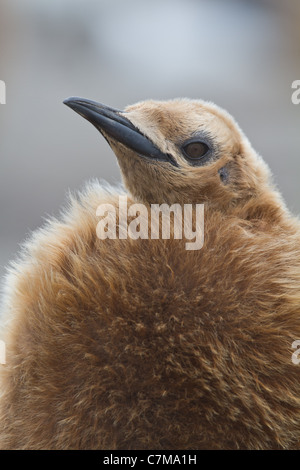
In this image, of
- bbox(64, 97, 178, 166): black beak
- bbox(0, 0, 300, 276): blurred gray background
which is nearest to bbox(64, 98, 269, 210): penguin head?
bbox(64, 97, 178, 166): black beak

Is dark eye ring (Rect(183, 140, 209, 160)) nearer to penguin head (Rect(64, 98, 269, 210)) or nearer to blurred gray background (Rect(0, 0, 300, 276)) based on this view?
penguin head (Rect(64, 98, 269, 210))

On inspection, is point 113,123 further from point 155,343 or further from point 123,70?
point 123,70

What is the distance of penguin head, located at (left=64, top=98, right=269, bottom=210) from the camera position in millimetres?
492

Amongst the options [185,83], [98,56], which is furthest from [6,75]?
[185,83]

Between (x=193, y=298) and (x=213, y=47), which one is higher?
(x=213, y=47)

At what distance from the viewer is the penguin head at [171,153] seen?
1.61ft

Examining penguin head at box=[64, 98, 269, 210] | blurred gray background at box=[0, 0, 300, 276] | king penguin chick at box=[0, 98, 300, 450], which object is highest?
blurred gray background at box=[0, 0, 300, 276]

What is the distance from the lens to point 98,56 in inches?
65.6

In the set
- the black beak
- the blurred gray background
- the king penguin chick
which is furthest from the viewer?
the blurred gray background

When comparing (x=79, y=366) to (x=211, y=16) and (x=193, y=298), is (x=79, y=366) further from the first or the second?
(x=211, y=16)

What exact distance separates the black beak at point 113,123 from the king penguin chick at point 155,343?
9 cm

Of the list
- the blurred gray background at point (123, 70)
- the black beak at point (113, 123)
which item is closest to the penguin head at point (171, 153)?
the black beak at point (113, 123)

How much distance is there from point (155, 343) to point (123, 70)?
1.43 m
